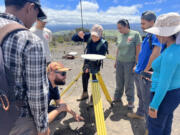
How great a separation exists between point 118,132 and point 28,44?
2499mm

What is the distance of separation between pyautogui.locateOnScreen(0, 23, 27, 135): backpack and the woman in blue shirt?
1325 millimetres

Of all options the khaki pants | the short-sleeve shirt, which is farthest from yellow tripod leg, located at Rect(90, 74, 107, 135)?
the khaki pants

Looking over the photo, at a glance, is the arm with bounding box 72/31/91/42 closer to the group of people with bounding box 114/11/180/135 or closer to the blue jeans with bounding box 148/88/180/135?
the group of people with bounding box 114/11/180/135

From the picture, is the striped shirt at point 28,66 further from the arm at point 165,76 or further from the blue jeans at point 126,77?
the blue jeans at point 126,77

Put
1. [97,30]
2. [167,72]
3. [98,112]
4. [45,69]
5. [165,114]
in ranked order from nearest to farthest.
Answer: [45,69] < [167,72] < [165,114] < [98,112] < [97,30]

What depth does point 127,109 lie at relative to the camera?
3.62 m

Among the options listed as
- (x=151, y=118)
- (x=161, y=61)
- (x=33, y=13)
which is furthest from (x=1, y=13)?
(x=151, y=118)

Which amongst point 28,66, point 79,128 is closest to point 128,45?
point 79,128

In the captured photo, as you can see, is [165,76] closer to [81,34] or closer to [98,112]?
[98,112]

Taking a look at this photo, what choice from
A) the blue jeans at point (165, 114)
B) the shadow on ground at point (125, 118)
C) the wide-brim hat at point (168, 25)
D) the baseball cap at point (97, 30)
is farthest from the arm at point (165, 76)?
the baseball cap at point (97, 30)

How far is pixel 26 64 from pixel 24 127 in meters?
0.58

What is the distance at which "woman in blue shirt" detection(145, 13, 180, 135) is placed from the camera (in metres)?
1.49

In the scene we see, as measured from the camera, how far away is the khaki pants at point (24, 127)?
1224 millimetres

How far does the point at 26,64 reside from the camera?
1.05m
